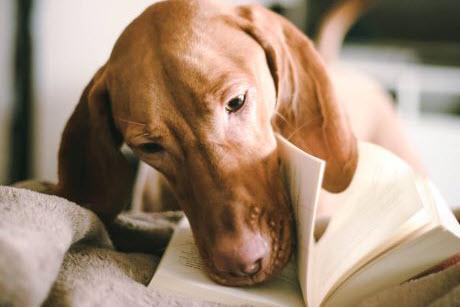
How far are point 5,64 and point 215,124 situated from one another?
4.78 ft

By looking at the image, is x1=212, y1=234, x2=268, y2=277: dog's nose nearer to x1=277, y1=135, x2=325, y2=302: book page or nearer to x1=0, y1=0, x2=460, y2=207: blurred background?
x1=277, y1=135, x2=325, y2=302: book page

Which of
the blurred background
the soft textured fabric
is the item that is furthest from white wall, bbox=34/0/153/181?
the soft textured fabric

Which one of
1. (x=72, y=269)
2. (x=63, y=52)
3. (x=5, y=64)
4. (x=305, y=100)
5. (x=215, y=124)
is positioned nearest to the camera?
(x=72, y=269)

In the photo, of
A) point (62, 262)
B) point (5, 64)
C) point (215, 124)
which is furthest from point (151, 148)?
point (5, 64)

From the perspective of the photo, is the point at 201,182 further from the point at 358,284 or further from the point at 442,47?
the point at 442,47

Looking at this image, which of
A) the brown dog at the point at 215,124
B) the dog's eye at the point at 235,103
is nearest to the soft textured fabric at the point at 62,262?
the brown dog at the point at 215,124

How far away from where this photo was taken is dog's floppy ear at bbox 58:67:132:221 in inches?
48.3

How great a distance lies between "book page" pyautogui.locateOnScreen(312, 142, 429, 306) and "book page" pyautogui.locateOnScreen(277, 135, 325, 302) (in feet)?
0.15

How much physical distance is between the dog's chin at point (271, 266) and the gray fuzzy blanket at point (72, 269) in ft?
0.24

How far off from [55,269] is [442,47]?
2.86m

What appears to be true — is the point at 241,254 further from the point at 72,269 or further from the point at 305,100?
the point at 305,100

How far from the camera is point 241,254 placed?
3.01 feet

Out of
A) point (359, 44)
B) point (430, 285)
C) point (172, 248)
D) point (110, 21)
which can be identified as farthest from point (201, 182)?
point (359, 44)

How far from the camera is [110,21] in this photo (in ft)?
7.34
